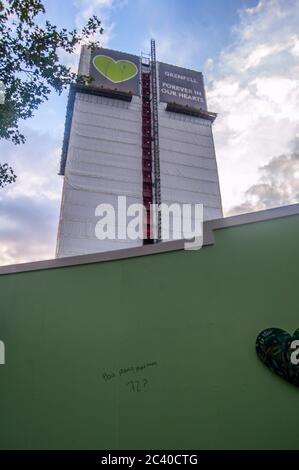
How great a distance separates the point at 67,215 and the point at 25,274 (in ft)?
53.4

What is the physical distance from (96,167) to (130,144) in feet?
13.6

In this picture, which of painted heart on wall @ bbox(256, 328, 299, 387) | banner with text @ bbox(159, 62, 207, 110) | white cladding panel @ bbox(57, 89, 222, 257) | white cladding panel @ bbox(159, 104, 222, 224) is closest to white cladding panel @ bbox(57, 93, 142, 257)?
white cladding panel @ bbox(57, 89, 222, 257)

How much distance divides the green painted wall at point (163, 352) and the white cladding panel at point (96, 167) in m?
15.8

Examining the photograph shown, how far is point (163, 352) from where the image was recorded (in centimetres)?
511

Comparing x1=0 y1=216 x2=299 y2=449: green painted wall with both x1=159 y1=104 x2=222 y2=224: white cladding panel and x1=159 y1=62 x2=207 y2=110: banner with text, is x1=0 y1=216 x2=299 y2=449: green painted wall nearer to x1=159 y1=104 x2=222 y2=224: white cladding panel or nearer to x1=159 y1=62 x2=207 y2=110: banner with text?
x1=159 y1=104 x2=222 y2=224: white cladding panel

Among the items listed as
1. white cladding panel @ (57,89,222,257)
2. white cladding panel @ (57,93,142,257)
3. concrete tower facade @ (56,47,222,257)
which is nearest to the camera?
white cladding panel @ (57,93,142,257)

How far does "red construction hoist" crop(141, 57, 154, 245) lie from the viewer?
24.8 metres

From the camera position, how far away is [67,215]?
22.2m

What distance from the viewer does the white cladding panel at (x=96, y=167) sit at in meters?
22.2

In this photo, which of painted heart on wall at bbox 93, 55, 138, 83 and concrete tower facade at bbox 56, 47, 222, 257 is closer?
concrete tower facade at bbox 56, 47, 222, 257

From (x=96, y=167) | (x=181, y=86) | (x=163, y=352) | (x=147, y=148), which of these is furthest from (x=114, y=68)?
(x=163, y=352)

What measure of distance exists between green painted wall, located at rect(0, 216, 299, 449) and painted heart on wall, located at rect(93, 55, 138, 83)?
27.4 meters

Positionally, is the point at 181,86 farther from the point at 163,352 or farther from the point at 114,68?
the point at 163,352
